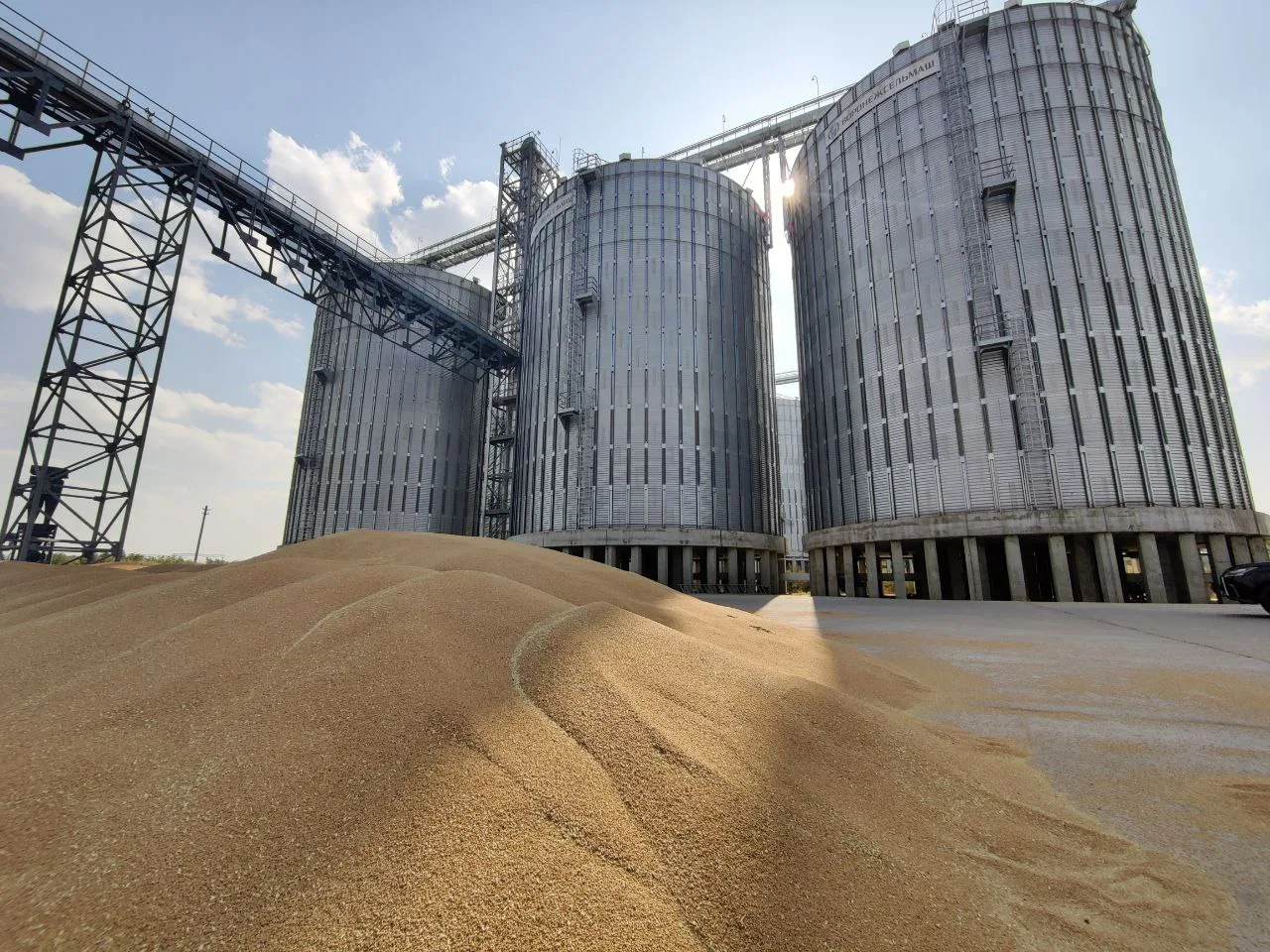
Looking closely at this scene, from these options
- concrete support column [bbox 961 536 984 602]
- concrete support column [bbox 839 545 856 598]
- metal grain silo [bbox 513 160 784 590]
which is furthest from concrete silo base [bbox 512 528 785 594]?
concrete support column [bbox 961 536 984 602]

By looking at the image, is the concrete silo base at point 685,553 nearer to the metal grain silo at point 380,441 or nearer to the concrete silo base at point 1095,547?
the concrete silo base at point 1095,547

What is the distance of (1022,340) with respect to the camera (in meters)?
19.6

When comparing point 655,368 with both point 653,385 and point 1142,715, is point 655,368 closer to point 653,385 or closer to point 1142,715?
point 653,385

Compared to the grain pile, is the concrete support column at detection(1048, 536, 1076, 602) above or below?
above

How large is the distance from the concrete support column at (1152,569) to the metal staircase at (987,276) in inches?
109

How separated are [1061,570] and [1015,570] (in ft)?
4.24

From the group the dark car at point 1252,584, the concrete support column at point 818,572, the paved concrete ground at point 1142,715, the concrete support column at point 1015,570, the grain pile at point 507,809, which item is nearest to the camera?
the grain pile at point 507,809

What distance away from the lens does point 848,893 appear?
205 centimetres

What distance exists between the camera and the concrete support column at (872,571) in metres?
21.5

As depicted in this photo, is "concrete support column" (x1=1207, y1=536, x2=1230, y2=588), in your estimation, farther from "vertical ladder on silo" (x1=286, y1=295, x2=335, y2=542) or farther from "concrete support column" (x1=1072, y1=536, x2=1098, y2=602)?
"vertical ladder on silo" (x1=286, y1=295, x2=335, y2=542)

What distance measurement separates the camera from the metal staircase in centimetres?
1864

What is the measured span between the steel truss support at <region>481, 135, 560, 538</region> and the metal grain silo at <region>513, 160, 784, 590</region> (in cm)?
266

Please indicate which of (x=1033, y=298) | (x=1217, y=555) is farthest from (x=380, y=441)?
(x=1217, y=555)

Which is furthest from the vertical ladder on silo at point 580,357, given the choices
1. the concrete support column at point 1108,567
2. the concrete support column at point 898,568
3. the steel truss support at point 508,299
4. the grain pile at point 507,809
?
the grain pile at point 507,809
